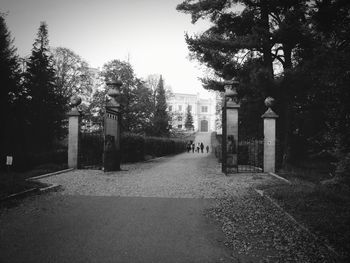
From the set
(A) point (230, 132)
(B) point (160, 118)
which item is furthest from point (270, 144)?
(B) point (160, 118)

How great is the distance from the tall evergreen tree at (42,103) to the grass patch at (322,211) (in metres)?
18.6

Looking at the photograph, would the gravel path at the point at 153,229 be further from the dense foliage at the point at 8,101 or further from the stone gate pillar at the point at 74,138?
the dense foliage at the point at 8,101

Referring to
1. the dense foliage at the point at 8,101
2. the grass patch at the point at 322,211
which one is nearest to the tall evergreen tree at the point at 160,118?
the dense foliage at the point at 8,101

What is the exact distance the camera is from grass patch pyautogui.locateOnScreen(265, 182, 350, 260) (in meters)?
3.89

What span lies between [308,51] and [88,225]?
44.8ft

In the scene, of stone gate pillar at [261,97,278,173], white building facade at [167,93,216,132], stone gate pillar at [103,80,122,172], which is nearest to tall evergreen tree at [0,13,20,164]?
stone gate pillar at [103,80,122,172]

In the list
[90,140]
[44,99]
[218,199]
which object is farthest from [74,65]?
[218,199]

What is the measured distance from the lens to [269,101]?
12500 millimetres

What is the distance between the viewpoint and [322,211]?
17.2 feet

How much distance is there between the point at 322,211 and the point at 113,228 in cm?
381

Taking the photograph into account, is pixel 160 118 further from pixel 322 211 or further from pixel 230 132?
pixel 322 211

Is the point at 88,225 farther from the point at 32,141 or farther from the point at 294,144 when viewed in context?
the point at 32,141

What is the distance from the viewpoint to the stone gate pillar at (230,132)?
39.9 ft

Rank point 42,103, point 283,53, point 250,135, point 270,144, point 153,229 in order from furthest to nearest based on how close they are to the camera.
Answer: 1. point 42,103
2. point 250,135
3. point 283,53
4. point 270,144
5. point 153,229
